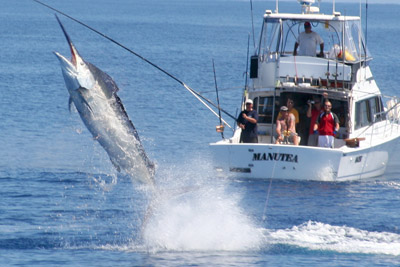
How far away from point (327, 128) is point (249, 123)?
199 centimetres

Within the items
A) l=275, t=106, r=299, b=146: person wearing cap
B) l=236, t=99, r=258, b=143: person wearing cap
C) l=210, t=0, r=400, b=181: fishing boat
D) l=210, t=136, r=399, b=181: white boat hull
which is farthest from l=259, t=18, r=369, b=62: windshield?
l=210, t=136, r=399, b=181: white boat hull

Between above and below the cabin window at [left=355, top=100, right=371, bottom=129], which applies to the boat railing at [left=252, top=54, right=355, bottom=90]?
above

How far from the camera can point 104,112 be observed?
39.2 feet

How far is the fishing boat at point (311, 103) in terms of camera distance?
21.0m

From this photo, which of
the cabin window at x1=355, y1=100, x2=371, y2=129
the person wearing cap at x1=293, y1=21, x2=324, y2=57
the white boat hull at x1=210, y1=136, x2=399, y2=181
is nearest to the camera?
the white boat hull at x1=210, y1=136, x2=399, y2=181

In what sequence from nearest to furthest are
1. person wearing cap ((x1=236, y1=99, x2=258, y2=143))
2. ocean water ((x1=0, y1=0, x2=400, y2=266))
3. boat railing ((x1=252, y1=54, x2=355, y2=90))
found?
ocean water ((x1=0, y1=0, x2=400, y2=266)) < person wearing cap ((x1=236, y1=99, x2=258, y2=143)) < boat railing ((x1=252, y1=54, x2=355, y2=90))

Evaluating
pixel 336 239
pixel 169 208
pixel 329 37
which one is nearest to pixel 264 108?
pixel 329 37

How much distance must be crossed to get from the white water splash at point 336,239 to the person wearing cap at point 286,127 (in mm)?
4776

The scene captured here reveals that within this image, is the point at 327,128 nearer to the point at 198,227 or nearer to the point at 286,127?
the point at 286,127

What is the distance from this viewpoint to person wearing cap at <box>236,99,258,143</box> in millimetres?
21328

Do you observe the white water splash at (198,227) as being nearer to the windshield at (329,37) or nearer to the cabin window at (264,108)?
the cabin window at (264,108)

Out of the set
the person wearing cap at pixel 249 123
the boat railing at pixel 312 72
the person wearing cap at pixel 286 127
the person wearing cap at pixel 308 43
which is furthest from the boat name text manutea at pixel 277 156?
the person wearing cap at pixel 308 43

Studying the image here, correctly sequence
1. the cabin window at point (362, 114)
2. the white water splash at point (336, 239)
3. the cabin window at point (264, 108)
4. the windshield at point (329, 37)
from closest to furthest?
the white water splash at point (336, 239), the cabin window at point (362, 114), the cabin window at point (264, 108), the windshield at point (329, 37)

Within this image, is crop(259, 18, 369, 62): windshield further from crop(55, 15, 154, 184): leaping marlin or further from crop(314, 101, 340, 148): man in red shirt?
crop(55, 15, 154, 184): leaping marlin
